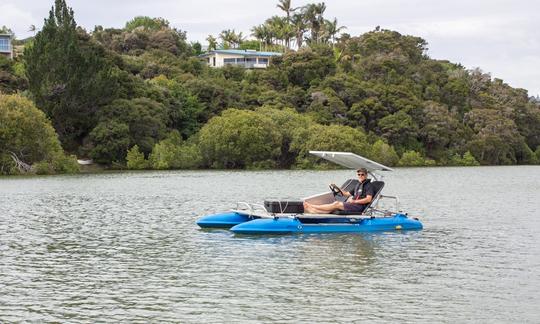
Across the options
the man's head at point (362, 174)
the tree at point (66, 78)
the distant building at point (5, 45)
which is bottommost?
the man's head at point (362, 174)

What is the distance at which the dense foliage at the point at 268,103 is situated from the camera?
8694 centimetres

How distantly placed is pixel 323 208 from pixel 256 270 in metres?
7.53

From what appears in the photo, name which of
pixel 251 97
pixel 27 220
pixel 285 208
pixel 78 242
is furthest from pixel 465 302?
pixel 251 97

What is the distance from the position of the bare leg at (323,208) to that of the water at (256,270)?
1.02 m

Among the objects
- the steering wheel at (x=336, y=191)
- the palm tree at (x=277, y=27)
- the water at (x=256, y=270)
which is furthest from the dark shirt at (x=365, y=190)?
the palm tree at (x=277, y=27)

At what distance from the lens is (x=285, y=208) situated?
2748 cm

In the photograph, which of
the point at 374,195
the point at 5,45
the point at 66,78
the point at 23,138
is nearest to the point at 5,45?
the point at 5,45

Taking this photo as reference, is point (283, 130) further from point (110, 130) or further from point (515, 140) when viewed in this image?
point (515, 140)

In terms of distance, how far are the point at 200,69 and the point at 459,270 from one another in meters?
108

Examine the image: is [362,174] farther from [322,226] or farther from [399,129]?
[399,129]

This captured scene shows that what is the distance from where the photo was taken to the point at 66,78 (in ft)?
278

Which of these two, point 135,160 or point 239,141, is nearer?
point 135,160

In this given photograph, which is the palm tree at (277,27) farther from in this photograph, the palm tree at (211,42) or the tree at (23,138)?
the tree at (23,138)

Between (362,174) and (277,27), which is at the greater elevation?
(277,27)
